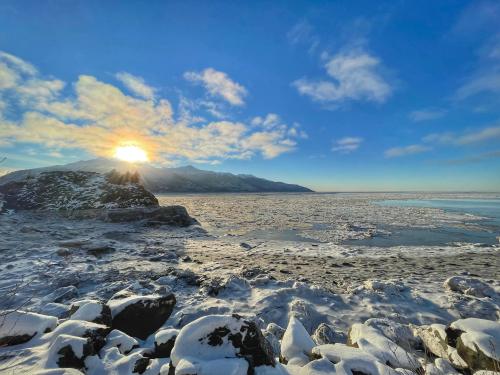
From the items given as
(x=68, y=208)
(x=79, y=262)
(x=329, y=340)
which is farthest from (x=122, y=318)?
(x=68, y=208)

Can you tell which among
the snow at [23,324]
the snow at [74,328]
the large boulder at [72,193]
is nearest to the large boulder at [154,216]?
the large boulder at [72,193]

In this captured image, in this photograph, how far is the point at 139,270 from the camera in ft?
26.5

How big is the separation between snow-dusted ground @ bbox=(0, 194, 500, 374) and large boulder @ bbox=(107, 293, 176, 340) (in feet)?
0.85

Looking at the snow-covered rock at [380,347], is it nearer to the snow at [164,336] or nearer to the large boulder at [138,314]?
the snow at [164,336]

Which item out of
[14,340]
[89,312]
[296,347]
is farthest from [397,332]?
[14,340]

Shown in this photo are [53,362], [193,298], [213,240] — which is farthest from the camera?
[213,240]

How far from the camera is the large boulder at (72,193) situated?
20.1 meters

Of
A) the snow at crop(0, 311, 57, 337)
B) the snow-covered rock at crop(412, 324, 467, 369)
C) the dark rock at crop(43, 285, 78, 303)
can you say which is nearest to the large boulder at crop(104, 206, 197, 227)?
the dark rock at crop(43, 285, 78, 303)

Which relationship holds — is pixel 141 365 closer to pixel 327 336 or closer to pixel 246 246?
pixel 327 336

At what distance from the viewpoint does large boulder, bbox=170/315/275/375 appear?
289 cm

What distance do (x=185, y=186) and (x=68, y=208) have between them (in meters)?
121

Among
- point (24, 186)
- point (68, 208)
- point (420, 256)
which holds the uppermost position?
point (24, 186)

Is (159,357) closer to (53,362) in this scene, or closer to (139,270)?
(53,362)

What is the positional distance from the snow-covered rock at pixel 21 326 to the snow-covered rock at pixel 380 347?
4.96 m
